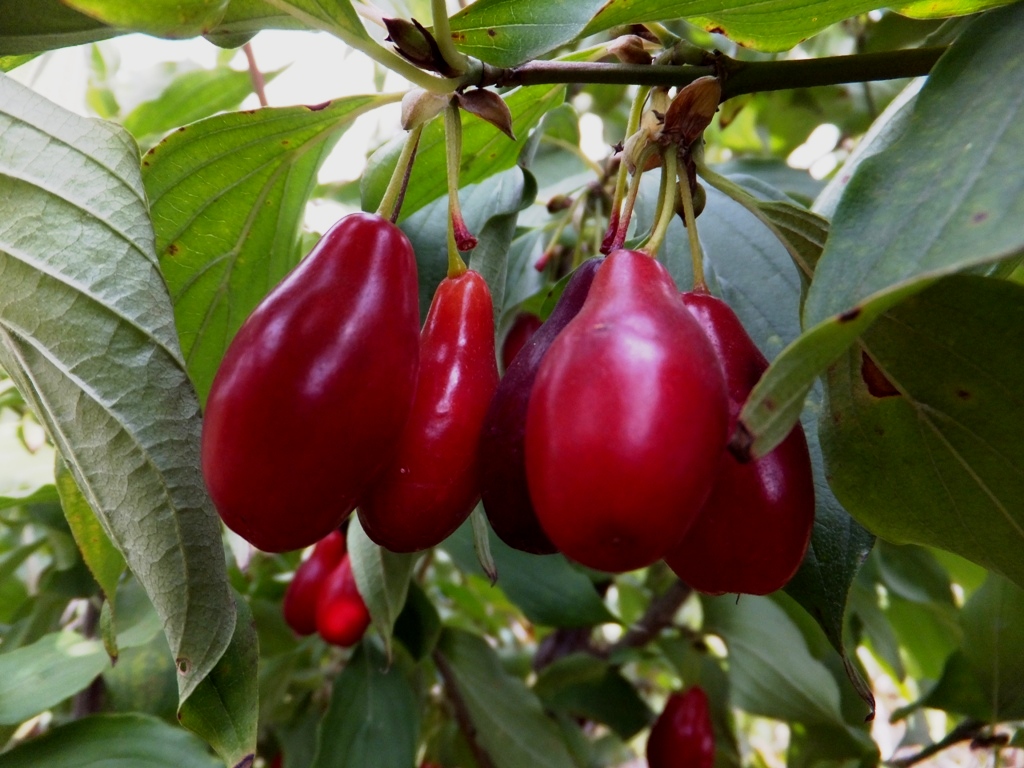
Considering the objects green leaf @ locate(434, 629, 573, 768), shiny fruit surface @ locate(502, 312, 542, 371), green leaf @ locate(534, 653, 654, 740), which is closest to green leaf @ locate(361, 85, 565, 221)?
shiny fruit surface @ locate(502, 312, 542, 371)

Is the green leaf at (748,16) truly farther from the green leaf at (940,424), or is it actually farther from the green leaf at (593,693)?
the green leaf at (593,693)

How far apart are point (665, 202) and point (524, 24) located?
0.13 m

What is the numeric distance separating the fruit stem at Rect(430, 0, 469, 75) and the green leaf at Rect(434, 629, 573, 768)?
0.72 m

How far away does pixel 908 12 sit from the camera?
0.48 meters

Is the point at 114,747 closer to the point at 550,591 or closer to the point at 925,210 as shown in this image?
the point at 550,591

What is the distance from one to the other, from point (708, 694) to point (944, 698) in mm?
318

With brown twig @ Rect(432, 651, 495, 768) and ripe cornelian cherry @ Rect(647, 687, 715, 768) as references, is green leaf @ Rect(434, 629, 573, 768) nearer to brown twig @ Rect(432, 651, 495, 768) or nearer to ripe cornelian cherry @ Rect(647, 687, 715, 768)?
brown twig @ Rect(432, 651, 495, 768)

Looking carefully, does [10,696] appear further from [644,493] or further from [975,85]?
[975,85]

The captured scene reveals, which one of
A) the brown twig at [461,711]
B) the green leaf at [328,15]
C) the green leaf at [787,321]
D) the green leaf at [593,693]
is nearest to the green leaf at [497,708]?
the brown twig at [461,711]

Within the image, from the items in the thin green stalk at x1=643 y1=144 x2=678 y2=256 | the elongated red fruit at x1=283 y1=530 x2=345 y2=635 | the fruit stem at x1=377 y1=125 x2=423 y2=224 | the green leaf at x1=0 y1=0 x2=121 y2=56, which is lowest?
the elongated red fruit at x1=283 y1=530 x2=345 y2=635

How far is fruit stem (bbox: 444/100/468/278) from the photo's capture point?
450 mm

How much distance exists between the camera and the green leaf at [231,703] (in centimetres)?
40

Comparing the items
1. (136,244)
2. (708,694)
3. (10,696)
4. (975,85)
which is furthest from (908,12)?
(708,694)

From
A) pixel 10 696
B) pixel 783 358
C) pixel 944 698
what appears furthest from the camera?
pixel 944 698
